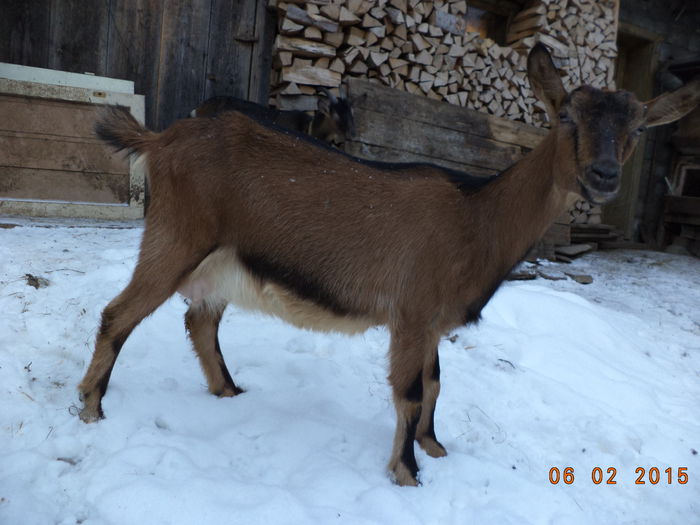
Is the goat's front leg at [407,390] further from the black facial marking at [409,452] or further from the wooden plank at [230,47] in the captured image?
the wooden plank at [230,47]

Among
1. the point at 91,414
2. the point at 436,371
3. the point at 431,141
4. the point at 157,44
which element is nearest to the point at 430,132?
the point at 431,141

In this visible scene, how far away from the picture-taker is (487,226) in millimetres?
2488

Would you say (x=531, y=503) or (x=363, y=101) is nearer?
(x=531, y=503)

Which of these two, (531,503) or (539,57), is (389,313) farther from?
(539,57)

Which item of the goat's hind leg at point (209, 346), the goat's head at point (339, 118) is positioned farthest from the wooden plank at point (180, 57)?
the goat's hind leg at point (209, 346)

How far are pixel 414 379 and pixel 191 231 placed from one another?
123 centimetres

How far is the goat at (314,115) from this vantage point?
514 cm

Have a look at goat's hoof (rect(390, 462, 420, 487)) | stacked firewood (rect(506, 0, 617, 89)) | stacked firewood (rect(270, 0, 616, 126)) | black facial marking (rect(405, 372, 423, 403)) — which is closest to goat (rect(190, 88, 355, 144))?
stacked firewood (rect(270, 0, 616, 126))

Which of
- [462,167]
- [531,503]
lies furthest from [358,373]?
[462,167]

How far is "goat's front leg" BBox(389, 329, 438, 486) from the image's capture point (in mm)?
2365

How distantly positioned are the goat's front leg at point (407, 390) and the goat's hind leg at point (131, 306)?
1.04 metres

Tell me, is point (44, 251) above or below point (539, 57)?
below

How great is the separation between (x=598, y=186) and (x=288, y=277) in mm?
1428
